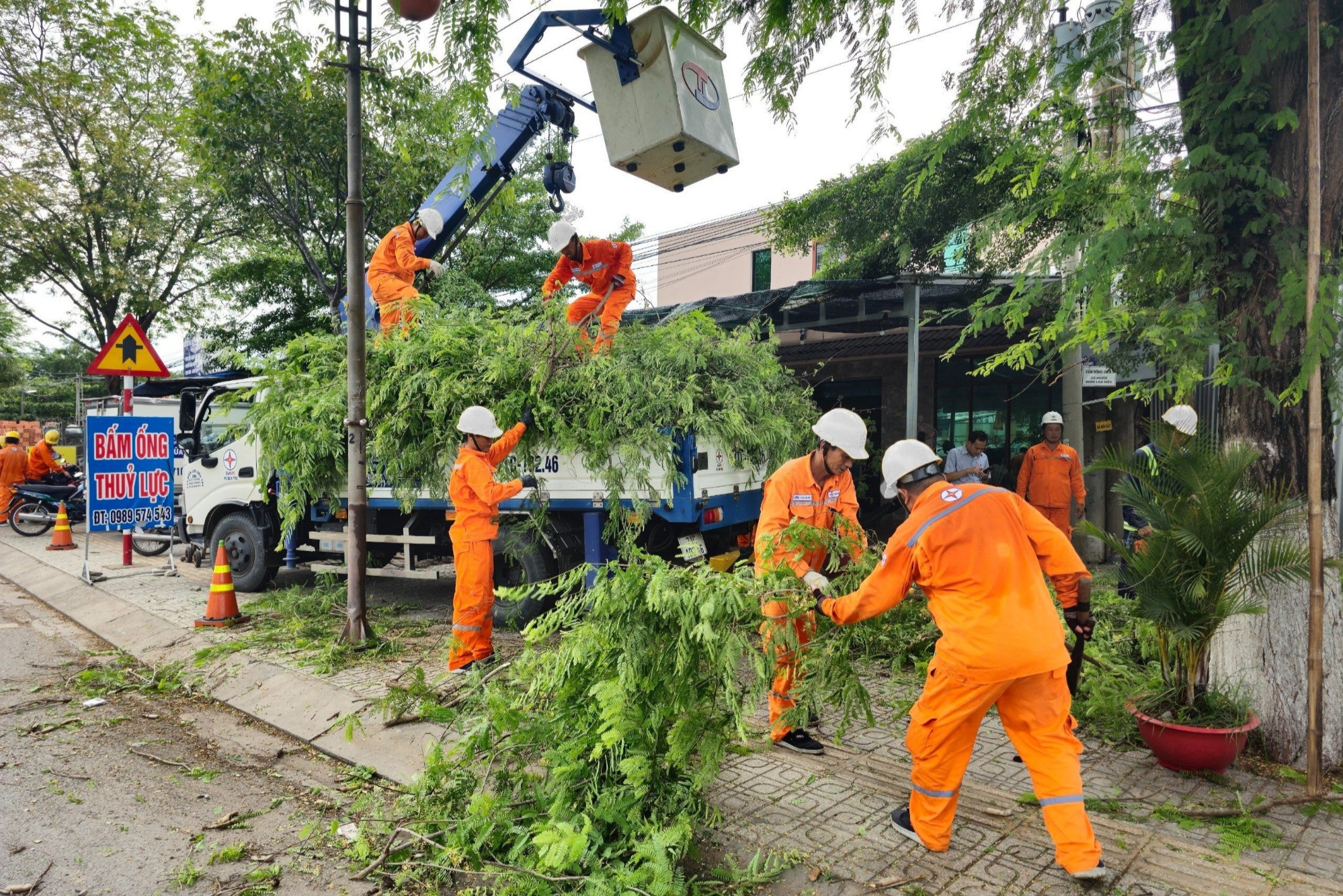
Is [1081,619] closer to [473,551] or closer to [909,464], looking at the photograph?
[909,464]

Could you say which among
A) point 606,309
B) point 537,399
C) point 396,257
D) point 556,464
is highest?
point 396,257

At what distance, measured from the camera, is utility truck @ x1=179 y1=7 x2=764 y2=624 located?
157 inches

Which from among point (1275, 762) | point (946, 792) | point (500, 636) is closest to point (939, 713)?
point (946, 792)

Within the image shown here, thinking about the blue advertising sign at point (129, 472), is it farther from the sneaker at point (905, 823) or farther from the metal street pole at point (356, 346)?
the sneaker at point (905, 823)

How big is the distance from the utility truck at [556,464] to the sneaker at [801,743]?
167 centimetres

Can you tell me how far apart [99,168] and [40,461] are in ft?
18.3

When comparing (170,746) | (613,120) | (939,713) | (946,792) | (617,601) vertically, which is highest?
(613,120)

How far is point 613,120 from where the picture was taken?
422 cm

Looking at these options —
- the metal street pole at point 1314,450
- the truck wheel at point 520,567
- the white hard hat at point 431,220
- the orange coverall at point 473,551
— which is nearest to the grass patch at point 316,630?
the truck wheel at point 520,567

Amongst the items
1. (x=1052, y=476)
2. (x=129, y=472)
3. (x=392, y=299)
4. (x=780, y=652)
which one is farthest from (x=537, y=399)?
(x=129, y=472)

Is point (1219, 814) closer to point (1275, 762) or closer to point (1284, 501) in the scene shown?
point (1275, 762)

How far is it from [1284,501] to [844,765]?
244 cm

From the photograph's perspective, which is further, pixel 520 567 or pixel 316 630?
pixel 316 630

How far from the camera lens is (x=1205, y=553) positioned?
3.61m
